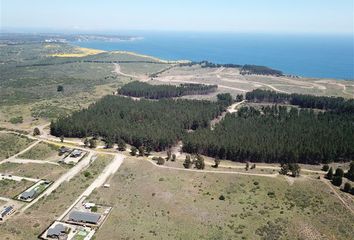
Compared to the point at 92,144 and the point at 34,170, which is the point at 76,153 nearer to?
the point at 92,144

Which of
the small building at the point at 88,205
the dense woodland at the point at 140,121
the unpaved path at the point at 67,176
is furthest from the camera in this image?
the dense woodland at the point at 140,121

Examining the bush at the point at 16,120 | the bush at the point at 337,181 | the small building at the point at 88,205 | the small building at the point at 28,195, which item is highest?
the bush at the point at 337,181

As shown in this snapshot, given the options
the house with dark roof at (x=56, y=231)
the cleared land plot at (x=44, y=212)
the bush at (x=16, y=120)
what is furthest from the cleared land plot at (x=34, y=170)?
the bush at (x=16, y=120)

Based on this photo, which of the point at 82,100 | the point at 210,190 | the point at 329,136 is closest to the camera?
the point at 210,190

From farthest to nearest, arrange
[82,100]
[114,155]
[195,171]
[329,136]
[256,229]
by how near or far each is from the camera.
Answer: [82,100]
[329,136]
[114,155]
[195,171]
[256,229]

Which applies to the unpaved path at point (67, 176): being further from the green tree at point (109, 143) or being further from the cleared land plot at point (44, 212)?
the green tree at point (109, 143)

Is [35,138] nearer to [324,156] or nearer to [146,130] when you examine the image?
[146,130]

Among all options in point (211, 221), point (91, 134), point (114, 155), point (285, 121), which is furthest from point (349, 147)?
point (91, 134)
